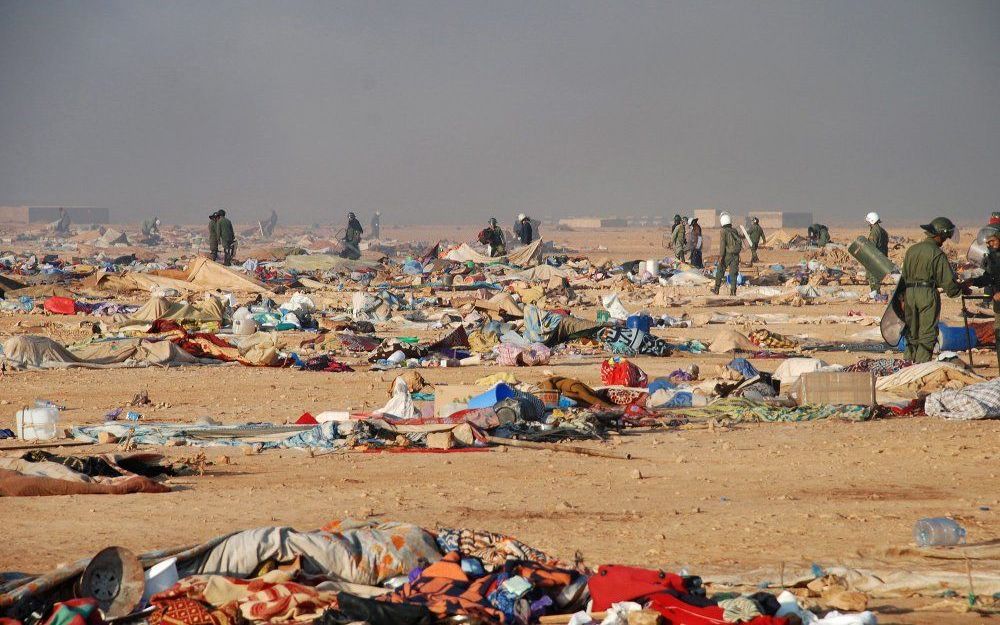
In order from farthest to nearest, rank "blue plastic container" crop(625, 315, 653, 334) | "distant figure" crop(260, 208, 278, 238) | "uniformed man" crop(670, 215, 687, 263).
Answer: "distant figure" crop(260, 208, 278, 238), "uniformed man" crop(670, 215, 687, 263), "blue plastic container" crop(625, 315, 653, 334)

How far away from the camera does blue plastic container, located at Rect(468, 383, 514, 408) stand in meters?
9.92

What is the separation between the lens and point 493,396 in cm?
994

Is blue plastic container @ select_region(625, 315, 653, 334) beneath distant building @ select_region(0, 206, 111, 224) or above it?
beneath

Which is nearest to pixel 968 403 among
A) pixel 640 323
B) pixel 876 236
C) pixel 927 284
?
pixel 927 284

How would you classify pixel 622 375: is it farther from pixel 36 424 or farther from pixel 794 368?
pixel 36 424

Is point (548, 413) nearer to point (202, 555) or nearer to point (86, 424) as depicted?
point (86, 424)

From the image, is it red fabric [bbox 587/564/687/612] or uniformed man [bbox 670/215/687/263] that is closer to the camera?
red fabric [bbox 587/564/687/612]

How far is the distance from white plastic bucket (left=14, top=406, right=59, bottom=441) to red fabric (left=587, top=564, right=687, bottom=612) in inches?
226

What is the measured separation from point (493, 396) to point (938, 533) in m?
4.39

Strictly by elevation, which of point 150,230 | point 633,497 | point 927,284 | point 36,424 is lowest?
point 633,497

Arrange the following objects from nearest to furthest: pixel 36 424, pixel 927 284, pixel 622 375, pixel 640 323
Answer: pixel 36 424 → pixel 927 284 → pixel 622 375 → pixel 640 323

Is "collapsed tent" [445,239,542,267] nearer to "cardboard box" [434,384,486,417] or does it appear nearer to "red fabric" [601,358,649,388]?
"red fabric" [601,358,649,388]

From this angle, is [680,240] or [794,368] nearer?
[794,368]

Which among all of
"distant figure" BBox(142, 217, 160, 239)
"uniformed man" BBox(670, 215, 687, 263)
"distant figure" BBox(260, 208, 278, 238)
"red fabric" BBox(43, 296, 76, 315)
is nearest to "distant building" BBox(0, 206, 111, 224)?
"distant figure" BBox(260, 208, 278, 238)
